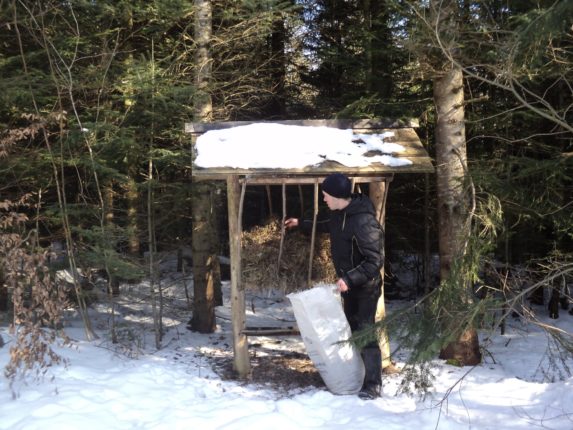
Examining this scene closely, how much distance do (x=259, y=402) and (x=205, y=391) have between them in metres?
0.62

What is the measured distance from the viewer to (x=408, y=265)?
10.3 m

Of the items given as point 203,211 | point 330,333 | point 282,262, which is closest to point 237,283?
point 282,262

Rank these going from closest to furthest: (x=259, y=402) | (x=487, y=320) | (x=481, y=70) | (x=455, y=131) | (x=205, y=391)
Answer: (x=487, y=320), (x=259, y=402), (x=205, y=391), (x=455, y=131), (x=481, y=70)

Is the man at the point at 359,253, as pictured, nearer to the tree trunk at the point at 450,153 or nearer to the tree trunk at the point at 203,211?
the tree trunk at the point at 450,153

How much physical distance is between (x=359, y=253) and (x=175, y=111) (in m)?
3.30

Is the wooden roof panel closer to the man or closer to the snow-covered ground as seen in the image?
the man

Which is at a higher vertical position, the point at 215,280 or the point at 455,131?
the point at 455,131

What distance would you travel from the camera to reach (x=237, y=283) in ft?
17.6

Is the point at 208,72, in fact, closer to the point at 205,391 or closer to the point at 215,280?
the point at 215,280

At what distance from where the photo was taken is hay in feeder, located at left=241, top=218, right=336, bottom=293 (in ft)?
17.4

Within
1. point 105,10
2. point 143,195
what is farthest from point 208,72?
point 143,195

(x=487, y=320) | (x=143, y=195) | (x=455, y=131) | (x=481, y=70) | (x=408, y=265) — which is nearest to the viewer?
(x=487, y=320)

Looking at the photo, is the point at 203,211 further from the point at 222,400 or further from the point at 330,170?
the point at 222,400

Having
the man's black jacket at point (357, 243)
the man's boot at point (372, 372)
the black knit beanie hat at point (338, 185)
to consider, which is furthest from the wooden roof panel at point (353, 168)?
the man's boot at point (372, 372)
